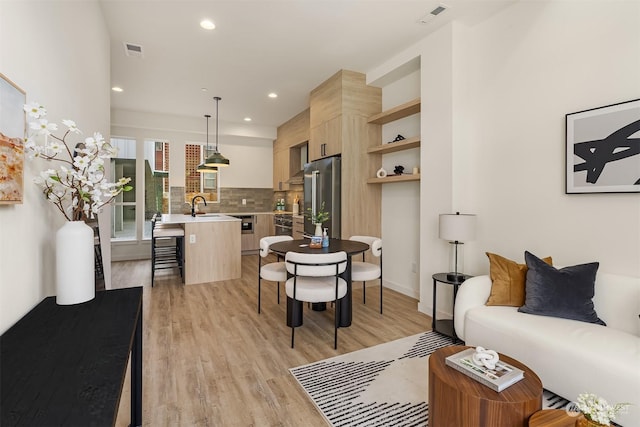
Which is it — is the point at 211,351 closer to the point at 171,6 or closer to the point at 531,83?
the point at 171,6

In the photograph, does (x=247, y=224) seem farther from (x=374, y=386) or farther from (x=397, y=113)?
(x=374, y=386)

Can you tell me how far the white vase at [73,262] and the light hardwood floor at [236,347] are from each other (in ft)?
2.96

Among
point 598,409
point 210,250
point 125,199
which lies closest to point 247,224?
point 210,250

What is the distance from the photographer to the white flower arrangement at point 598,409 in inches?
40.6

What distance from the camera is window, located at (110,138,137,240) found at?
6.52m

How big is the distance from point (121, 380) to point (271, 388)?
1.42 metres

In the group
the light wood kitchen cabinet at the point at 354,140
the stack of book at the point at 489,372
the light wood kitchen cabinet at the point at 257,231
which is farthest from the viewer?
the light wood kitchen cabinet at the point at 257,231

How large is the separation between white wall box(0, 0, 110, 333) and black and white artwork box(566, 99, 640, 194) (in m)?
3.45

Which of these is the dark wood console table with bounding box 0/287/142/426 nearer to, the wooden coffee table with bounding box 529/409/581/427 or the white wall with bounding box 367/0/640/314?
the wooden coffee table with bounding box 529/409/581/427

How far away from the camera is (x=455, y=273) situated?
302 cm

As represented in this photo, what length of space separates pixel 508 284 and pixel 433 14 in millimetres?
2615

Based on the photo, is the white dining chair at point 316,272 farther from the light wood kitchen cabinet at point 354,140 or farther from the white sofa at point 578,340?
the light wood kitchen cabinet at point 354,140

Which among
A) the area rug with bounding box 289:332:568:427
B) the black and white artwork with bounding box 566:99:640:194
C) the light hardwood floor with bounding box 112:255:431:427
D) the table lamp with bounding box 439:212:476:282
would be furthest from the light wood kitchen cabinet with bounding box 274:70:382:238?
the black and white artwork with bounding box 566:99:640:194

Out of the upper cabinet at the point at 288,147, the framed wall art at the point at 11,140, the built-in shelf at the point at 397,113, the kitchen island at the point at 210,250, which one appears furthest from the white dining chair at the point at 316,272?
the upper cabinet at the point at 288,147
